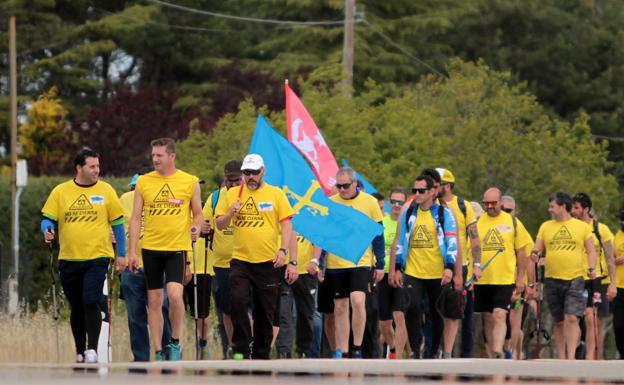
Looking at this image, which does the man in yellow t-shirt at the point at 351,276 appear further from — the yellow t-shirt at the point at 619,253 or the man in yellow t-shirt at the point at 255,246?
the yellow t-shirt at the point at 619,253

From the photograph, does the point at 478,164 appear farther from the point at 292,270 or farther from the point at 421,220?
the point at 292,270

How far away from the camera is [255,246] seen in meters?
17.8

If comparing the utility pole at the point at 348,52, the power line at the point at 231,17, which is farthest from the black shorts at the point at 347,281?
the power line at the point at 231,17

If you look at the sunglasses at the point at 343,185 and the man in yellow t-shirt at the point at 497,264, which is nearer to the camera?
the sunglasses at the point at 343,185

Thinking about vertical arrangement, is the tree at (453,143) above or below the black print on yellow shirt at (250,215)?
above

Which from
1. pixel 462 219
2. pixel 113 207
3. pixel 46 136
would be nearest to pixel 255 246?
pixel 113 207

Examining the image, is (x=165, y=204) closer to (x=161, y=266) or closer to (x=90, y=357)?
(x=161, y=266)

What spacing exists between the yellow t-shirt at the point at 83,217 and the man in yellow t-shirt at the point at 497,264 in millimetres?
6545

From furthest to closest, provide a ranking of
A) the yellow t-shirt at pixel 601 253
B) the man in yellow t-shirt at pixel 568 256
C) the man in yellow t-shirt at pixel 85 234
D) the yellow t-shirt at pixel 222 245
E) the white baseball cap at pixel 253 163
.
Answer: the yellow t-shirt at pixel 601 253 → the man in yellow t-shirt at pixel 568 256 → the yellow t-shirt at pixel 222 245 → the white baseball cap at pixel 253 163 → the man in yellow t-shirt at pixel 85 234

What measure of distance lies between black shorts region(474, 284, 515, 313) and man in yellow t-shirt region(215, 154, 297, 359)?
17.7 feet

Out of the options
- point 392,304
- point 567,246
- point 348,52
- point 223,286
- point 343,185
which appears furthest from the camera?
point 348,52

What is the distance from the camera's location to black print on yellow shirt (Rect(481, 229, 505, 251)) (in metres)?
22.7

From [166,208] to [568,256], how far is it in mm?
7343

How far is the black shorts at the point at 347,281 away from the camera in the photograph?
2003cm
